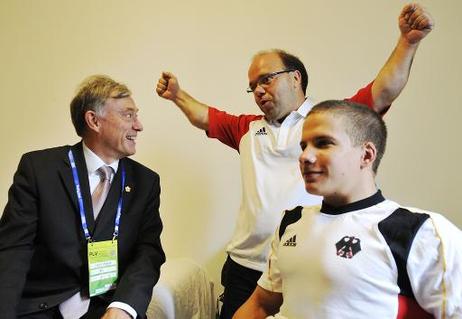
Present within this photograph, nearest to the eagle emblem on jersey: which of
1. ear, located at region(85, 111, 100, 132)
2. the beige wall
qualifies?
ear, located at region(85, 111, 100, 132)

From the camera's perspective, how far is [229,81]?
2.07 meters

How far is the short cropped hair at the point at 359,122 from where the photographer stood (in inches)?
35.5

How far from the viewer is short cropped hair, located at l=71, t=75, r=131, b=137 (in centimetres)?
134

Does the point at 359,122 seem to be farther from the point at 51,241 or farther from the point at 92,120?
the point at 51,241

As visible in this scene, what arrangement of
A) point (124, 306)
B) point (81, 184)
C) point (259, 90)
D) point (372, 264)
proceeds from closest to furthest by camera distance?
point (372, 264)
point (124, 306)
point (81, 184)
point (259, 90)

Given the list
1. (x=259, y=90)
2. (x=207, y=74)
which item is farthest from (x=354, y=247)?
(x=207, y=74)

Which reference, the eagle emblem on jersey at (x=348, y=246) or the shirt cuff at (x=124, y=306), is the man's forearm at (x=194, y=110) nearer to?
the shirt cuff at (x=124, y=306)

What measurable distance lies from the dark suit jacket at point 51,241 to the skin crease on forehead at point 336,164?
2.38 feet

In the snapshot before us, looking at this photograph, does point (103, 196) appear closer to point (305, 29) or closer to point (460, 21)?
point (305, 29)

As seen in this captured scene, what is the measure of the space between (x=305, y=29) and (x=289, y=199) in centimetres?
111

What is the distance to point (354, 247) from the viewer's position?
826 mm

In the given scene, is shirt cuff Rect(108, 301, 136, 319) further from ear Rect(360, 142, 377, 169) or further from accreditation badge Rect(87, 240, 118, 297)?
ear Rect(360, 142, 377, 169)

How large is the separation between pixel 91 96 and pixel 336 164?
936mm

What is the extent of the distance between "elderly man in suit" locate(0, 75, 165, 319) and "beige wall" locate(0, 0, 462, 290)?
2.43ft
